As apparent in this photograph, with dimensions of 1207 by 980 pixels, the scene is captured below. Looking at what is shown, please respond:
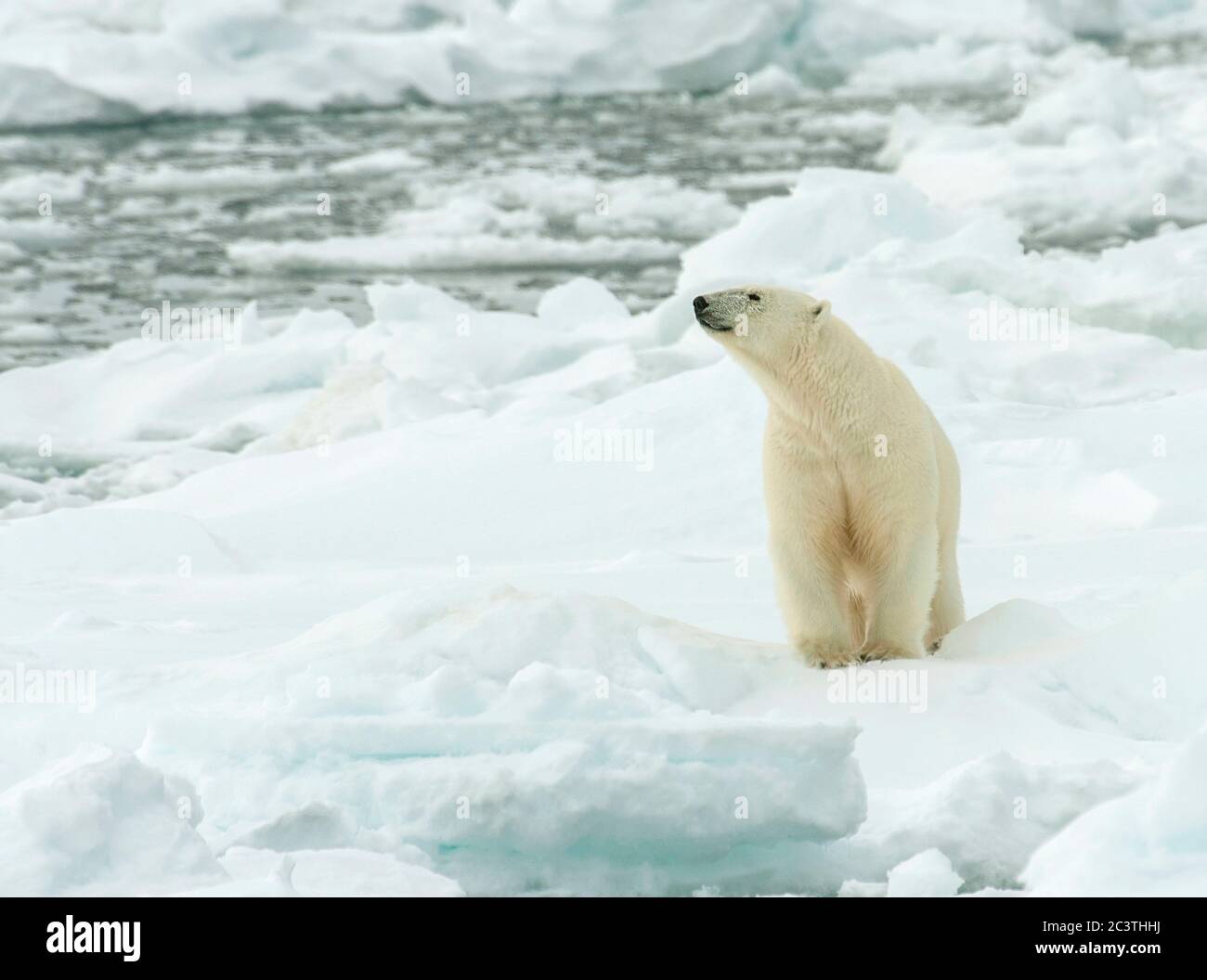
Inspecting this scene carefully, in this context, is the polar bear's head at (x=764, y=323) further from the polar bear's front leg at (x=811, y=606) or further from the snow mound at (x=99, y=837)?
the snow mound at (x=99, y=837)

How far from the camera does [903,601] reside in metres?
3.74

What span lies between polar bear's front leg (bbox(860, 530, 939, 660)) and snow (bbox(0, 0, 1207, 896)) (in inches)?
6.0

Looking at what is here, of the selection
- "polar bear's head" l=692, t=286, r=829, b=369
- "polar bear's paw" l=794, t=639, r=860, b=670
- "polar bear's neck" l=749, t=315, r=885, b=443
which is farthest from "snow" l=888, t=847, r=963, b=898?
"polar bear's head" l=692, t=286, r=829, b=369

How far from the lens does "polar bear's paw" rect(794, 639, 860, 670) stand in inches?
147

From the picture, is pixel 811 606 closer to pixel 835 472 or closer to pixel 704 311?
pixel 835 472

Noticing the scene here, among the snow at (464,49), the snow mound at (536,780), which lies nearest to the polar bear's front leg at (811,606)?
the snow mound at (536,780)

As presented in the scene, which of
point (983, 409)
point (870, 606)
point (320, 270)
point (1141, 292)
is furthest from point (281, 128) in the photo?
point (870, 606)

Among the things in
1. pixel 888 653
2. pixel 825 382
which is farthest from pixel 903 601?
pixel 825 382

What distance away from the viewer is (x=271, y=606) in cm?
520

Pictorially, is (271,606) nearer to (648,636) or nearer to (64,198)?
(648,636)

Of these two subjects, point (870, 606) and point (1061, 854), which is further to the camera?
point (870, 606)

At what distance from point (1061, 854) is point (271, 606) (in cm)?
313

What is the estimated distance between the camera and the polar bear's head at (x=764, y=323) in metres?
3.64

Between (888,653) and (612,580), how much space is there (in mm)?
1754
